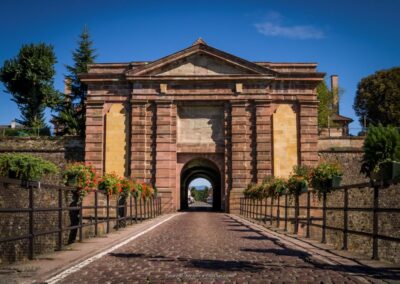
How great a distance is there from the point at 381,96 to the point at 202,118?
95.5ft

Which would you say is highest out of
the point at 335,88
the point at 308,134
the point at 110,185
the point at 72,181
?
the point at 335,88

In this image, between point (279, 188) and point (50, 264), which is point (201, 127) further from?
point (50, 264)

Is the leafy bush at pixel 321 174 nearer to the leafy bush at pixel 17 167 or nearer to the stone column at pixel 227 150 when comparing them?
the leafy bush at pixel 17 167

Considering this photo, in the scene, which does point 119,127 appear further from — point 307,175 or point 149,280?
point 149,280

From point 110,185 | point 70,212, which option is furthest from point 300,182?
point 70,212

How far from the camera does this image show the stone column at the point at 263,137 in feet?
102

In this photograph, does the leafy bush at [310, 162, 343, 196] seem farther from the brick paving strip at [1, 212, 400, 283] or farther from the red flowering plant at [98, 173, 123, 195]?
the red flowering plant at [98, 173, 123, 195]

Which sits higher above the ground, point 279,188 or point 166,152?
point 166,152

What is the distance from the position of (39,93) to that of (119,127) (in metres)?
16.3

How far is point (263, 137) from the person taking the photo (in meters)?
31.5

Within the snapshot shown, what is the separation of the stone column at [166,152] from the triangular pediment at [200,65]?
7.42ft

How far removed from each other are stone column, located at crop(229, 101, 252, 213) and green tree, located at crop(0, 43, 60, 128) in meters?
20.9

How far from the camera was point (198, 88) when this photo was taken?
105ft

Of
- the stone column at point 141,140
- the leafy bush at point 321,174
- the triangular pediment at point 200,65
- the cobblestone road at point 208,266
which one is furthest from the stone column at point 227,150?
the cobblestone road at point 208,266
